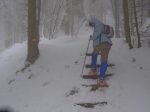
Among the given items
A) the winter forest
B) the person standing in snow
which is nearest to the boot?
the person standing in snow

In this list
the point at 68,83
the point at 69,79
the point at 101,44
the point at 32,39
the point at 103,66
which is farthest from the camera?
the point at 32,39

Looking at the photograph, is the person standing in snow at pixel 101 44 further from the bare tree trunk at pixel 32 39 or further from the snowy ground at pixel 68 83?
the bare tree trunk at pixel 32 39

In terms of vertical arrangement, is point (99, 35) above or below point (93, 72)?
above

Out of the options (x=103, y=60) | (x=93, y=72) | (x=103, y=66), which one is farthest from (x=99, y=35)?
(x=93, y=72)

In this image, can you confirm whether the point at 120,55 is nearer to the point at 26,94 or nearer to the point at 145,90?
the point at 145,90

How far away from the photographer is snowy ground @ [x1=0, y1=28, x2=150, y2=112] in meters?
10.6

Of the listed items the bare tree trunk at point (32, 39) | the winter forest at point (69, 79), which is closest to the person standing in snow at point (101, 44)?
the winter forest at point (69, 79)

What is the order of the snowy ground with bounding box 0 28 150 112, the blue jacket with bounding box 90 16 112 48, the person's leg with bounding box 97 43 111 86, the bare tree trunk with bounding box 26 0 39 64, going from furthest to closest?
the bare tree trunk with bounding box 26 0 39 64 → the blue jacket with bounding box 90 16 112 48 → the person's leg with bounding box 97 43 111 86 → the snowy ground with bounding box 0 28 150 112

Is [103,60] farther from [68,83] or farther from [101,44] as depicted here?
[68,83]

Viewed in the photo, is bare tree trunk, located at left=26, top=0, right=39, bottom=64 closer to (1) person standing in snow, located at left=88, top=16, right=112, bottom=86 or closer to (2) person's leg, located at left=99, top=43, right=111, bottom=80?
(1) person standing in snow, located at left=88, top=16, right=112, bottom=86

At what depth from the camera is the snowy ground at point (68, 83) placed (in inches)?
417

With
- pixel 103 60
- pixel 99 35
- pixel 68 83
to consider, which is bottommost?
pixel 68 83

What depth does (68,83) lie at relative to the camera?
38.8 ft

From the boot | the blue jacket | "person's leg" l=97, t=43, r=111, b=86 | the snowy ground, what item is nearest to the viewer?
the snowy ground
